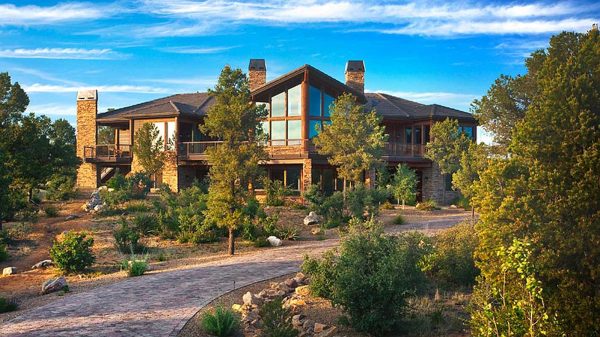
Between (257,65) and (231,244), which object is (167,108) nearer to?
(257,65)

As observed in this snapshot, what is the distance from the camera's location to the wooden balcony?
37.2 metres

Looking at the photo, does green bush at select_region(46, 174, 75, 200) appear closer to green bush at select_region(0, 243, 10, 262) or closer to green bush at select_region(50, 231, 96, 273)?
green bush at select_region(0, 243, 10, 262)

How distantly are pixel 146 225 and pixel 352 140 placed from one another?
1159 cm

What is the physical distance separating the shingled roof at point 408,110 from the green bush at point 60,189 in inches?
820

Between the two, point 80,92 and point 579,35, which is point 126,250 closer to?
point 579,35

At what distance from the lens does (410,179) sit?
103 feet

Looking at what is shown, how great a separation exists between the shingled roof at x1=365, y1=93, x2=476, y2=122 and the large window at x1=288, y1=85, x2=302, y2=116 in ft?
18.5

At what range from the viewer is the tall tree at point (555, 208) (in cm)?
685

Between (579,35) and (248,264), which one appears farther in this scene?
(248,264)

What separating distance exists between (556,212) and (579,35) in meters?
4.75

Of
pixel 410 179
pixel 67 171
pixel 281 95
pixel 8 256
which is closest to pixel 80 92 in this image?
pixel 67 171

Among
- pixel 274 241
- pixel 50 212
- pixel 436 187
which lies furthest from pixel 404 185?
pixel 50 212

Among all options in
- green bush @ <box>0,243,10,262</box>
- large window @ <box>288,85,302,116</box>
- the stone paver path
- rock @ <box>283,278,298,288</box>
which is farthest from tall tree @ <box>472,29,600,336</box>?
large window @ <box>288,85,302,116</box>

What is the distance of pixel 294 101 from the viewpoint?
33.2m
